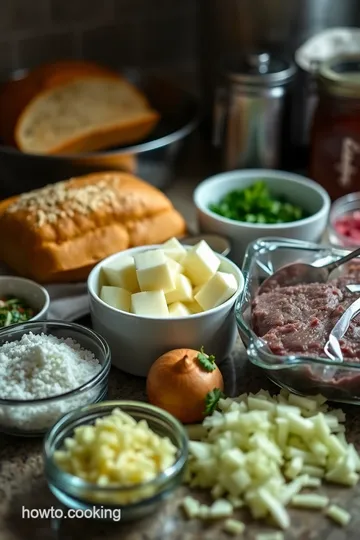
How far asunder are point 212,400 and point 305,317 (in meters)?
0.20

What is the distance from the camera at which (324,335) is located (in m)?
1.21

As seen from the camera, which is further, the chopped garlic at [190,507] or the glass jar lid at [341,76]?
the glass jar lid at [341,76]

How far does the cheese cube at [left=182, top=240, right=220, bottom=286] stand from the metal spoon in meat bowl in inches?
3.8

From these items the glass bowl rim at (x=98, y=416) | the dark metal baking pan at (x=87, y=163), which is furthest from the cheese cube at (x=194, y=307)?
the dark metal baking pan at (x=87, y=163)

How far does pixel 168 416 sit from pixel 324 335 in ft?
0.89

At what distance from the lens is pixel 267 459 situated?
1062 millimetres

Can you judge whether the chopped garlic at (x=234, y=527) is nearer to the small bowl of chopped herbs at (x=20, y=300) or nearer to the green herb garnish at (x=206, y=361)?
the green herb garnish at (x=206, y=361)

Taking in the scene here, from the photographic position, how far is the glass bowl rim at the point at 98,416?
0.99 m

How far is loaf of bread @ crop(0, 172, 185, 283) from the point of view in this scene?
1.43 m

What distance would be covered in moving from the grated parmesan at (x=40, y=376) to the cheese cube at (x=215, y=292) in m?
0.19

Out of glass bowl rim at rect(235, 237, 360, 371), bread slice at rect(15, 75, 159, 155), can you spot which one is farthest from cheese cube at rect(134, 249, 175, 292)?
bread slice at rect(15, 75, 159, 155)

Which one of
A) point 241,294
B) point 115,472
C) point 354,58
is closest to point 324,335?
point 241,294

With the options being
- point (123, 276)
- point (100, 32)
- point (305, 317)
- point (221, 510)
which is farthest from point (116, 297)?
point (100, 32)

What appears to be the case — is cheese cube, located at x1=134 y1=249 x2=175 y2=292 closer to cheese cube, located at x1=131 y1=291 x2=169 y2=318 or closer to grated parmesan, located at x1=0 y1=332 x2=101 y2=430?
cheese cube, located at x1=131 y1=291 x2=169 y2=318
